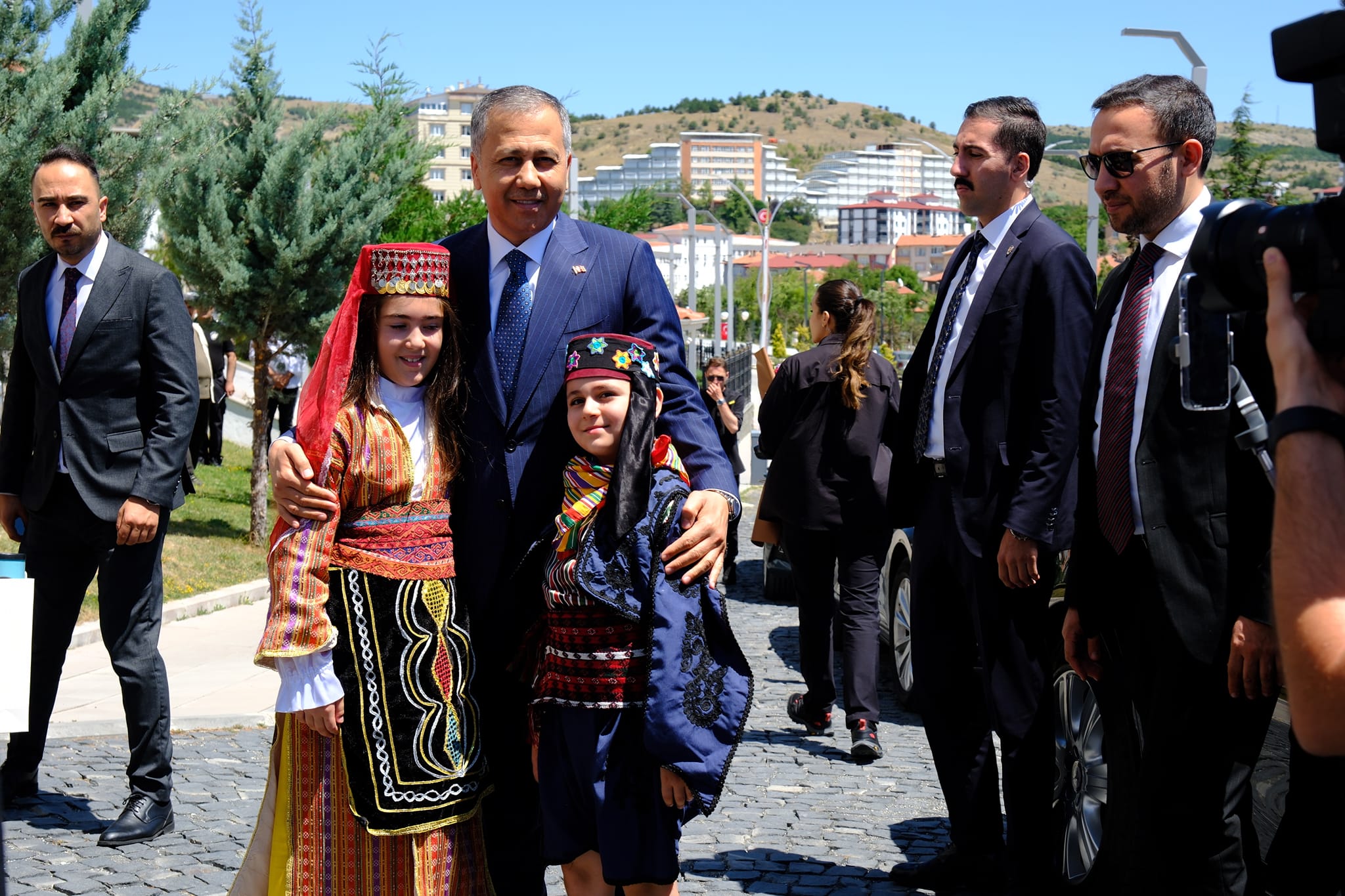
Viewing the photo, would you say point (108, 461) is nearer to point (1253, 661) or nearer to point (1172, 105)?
point (1172, 105)

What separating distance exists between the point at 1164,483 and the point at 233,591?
26.6 ft

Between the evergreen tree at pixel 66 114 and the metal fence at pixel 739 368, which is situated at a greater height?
the evergreen tree at pixel 66 114

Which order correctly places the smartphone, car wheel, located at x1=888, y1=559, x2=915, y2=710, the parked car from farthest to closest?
car wheel, located at x1=888, y1=559, x2=915, y2=710 → the parked car → the smartphone

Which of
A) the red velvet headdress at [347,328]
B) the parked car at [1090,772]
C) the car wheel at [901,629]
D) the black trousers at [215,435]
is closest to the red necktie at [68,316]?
Answer: the red velvet headdress at [347,328]

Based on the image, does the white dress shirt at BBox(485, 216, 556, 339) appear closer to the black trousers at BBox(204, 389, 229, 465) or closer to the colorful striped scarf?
the colorful striped scarf

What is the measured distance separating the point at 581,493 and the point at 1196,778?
154 centimetres

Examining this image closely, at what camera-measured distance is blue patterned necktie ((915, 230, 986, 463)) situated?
14.3 ft

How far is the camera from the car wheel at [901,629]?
23.6ft

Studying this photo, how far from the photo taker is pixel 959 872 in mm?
4293

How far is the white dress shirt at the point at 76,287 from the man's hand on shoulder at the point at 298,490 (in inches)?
83.4

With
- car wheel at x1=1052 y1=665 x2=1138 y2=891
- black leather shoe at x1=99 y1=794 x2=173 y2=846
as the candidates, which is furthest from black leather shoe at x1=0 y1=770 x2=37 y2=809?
car wheel at x1=1052 y1=665 x2=1138 y2=891

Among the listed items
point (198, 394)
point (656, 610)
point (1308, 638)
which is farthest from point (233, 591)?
point (1308, 638)

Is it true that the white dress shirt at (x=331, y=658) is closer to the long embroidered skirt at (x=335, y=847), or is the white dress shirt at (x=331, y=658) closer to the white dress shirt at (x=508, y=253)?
the long embroidered skirt at (x=335, y=847)

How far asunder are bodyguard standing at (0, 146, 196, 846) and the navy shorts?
2237mm
